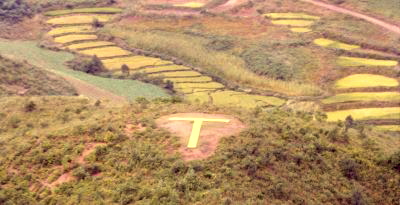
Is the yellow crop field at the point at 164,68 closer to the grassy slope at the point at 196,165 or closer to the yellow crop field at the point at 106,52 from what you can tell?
the yellow crop field at the point at 106,52

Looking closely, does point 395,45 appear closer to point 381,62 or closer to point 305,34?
point 381,62

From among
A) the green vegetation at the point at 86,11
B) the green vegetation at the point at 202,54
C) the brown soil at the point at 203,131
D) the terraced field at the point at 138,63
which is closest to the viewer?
the brown soil at the point at 203,131

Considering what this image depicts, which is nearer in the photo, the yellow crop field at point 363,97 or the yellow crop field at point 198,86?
the yellow crop field at point 363,97

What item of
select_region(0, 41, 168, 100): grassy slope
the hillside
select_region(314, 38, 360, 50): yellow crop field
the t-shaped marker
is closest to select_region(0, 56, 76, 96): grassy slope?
the hillside

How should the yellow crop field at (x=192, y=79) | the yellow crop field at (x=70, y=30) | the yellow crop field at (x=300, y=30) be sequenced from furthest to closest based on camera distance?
1. the yellow crop field at (x=70, y=30)
2. the yellow crop field at (x=300, y=30)
3. the yellow crop field at (x=192, y=79)

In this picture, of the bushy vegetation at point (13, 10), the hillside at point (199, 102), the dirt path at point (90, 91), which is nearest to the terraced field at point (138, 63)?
the hillside at point (199, 102)

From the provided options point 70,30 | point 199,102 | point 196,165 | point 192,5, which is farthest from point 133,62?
point 196,165

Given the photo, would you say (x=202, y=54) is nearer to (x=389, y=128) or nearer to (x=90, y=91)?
(x=90, y=91)

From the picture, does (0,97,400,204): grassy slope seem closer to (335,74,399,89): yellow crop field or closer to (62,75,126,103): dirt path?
(62,75,126,103): dirt path

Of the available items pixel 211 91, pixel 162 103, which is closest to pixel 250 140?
pixel 162 103
